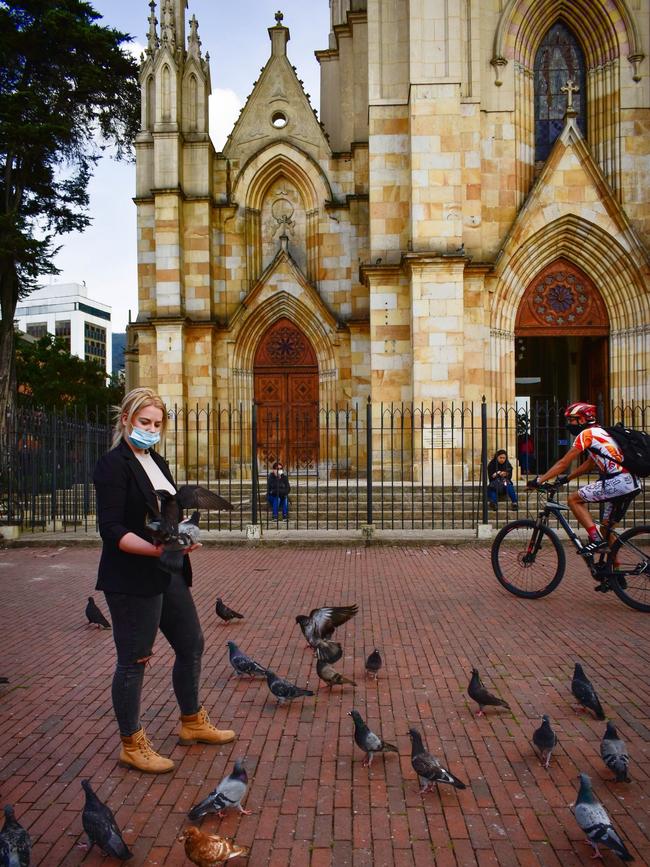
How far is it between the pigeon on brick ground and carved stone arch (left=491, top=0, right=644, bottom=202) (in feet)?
64.0

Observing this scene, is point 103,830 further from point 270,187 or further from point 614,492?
point 270,187

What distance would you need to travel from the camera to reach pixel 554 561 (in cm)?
827

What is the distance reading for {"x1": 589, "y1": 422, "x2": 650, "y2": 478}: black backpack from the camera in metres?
7.60

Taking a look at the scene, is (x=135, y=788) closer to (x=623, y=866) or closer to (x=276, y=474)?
(x=623, y=866)

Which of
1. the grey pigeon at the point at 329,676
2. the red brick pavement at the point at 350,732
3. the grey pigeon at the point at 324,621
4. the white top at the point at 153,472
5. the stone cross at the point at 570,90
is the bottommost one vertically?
the red brick pavement at the point at 350,732

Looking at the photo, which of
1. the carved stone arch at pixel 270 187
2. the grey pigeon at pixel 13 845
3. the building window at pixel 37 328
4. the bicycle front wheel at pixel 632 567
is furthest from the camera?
the building window at pixel 37 328

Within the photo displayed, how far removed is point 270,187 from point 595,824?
73.9 feet

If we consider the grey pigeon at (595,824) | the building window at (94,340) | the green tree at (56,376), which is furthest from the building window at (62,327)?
the grey pigeon at (595,824)

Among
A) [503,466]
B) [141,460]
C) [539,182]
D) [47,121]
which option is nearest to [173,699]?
[141,460]

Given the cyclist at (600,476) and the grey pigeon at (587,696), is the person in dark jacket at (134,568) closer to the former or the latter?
the grey pigeon at (587,696)

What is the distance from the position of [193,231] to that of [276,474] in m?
9.99

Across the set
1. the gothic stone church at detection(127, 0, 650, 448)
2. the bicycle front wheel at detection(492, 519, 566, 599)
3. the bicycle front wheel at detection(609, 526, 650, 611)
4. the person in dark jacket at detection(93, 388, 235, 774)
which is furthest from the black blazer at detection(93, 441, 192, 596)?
the gothic stone church at detection(127, 0, 650, 448)

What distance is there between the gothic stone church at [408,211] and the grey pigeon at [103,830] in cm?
1557

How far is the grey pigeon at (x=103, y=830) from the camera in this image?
311 centimetres
